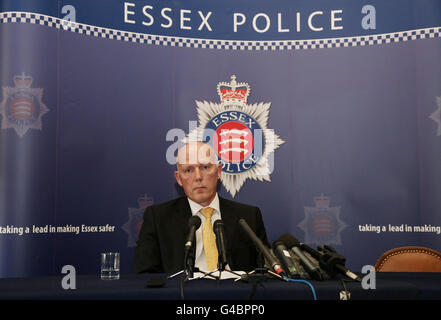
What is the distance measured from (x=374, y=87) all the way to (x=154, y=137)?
87.8 inches

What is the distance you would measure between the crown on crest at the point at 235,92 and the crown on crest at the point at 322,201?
1233 millimetres

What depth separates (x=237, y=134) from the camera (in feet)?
15.5

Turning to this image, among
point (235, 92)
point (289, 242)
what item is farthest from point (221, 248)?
point (235, 92)

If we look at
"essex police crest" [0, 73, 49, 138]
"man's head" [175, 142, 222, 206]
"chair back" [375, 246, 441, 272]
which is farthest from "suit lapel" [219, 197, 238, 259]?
"essex police crest" [0, 73, 49, 138]

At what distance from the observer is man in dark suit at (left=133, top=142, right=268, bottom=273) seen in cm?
323

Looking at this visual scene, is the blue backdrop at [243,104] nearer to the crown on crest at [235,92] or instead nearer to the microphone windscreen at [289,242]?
the crown on crest at [235,92]

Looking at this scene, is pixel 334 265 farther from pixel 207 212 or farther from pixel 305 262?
pixel 207 212

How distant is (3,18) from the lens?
153 inches

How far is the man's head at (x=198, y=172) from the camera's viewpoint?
3.53m

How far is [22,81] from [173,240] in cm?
193

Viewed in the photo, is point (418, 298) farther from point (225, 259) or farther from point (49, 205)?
point (49, 205)

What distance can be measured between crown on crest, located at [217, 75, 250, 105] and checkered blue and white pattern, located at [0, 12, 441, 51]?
38cm

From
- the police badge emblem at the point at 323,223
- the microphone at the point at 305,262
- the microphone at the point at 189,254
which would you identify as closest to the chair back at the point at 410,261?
the microphone at the point at 305,262

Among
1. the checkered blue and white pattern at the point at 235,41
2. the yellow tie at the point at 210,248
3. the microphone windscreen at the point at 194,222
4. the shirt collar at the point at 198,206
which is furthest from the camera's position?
the checkered blue and white pattern at the point at 235,41
